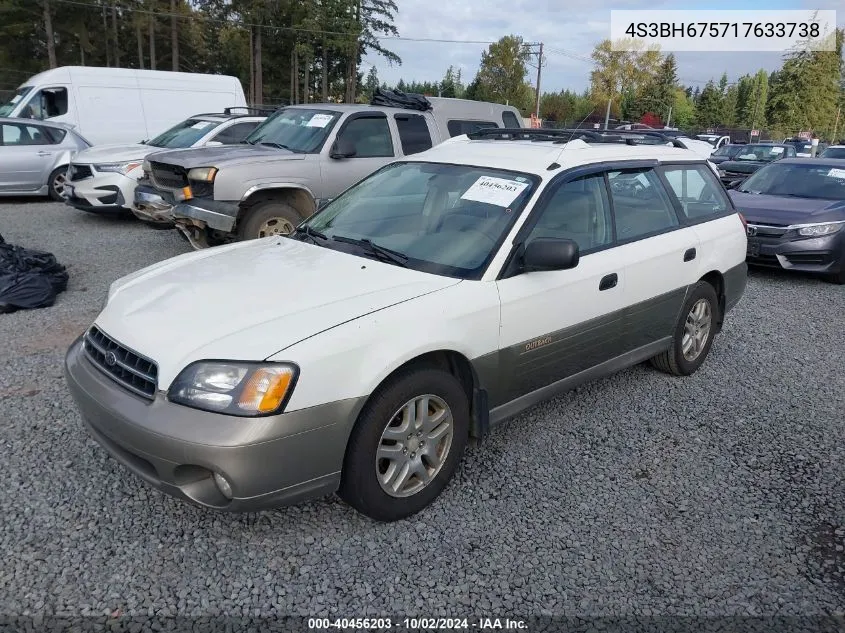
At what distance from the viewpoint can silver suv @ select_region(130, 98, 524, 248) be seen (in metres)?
6.97

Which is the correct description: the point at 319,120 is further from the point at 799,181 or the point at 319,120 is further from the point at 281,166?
the point at 799,181

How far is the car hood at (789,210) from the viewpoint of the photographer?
8.06m

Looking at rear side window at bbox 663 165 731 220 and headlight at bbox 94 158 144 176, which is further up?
rear side window at bbox 663 165 731 220

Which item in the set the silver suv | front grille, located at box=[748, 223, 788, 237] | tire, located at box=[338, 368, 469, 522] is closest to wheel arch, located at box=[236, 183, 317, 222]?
the silver suv

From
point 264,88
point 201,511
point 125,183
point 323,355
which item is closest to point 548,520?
point 323,355

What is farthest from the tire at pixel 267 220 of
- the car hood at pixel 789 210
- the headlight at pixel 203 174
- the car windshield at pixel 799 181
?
the car windshield at pixel 799 181

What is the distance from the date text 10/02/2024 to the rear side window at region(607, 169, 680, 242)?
7.95 ft

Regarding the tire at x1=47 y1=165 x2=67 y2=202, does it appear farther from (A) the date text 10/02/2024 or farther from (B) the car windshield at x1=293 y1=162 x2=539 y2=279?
(A) the date text 10/02/2024

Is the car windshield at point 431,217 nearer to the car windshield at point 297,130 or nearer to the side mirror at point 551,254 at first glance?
the side mirror at point 551,254

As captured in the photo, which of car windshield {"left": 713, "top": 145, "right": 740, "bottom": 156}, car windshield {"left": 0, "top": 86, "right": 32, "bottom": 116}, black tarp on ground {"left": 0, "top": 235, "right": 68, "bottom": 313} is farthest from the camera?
car windshield {"left": 713, "top": 145, "right": 740, "bottom": 156}

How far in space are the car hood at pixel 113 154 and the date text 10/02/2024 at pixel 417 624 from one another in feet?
29.9

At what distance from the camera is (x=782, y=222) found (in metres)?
8.11

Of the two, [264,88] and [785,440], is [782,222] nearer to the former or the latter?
[785,440]

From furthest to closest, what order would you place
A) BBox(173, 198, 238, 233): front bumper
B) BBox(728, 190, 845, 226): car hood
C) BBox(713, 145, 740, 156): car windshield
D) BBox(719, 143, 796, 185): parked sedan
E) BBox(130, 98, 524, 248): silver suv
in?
BBox(713, 145, 740, 156): car windshield → BBox(719, 143, 796, 185): parked sedan → BBox(728, 190, 845, 226): car hood → BBox(130, 98, 524, 248): silver suv → BBox(173, 198, 238, 233): front bumper
